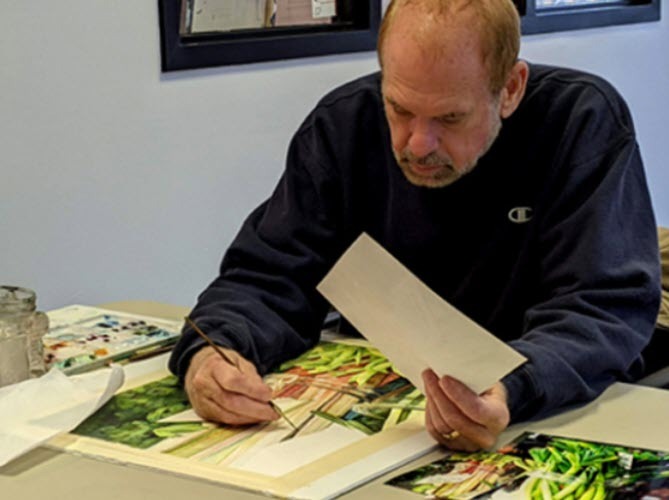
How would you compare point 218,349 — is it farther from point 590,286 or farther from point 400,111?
point 590,286

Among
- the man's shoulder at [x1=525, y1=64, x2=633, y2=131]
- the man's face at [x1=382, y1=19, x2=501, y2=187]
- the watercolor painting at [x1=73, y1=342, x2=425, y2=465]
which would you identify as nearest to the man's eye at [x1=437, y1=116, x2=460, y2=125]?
the man's face at [x1=382, y1=19, x2=501, y2=187]

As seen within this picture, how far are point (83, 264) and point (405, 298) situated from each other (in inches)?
47.8

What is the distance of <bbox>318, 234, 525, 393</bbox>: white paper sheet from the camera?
135 centimetres

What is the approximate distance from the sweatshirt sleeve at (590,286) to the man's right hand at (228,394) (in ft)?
1.02

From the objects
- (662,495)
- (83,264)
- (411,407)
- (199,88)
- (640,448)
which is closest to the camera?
(662,495)

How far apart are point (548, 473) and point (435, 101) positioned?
537 millimetres

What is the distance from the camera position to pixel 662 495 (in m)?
1.24

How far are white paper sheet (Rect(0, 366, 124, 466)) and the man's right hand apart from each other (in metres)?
0.12

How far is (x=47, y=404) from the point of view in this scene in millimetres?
1544

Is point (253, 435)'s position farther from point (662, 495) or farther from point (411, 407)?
point (662, 495)

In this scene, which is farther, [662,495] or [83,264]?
[83,264]

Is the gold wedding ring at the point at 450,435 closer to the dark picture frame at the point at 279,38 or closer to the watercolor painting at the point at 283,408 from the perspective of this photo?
the watercolor painting at the point at 283,408

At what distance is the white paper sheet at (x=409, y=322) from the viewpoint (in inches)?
53.3

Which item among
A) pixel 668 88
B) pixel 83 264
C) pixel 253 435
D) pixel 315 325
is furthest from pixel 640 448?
pixel 668 88
